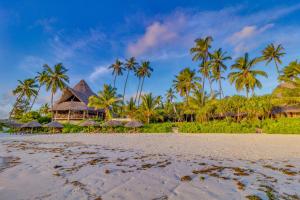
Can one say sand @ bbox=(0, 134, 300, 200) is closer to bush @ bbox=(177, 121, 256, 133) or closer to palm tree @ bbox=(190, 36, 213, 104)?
bush @ bbox=(177, 121, 256, 133)

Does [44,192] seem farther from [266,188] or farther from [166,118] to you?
[166,118]

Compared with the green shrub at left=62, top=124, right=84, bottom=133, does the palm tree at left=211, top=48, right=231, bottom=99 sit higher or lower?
higher

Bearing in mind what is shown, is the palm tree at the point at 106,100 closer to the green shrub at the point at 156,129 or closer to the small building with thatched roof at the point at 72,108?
the small building with thatched roof at the point at 72,108

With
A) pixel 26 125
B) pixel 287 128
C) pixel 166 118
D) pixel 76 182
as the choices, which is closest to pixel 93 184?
pixel 76 182

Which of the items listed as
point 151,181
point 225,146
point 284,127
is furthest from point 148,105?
point 151,181

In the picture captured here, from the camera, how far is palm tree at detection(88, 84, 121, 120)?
26.9 meters

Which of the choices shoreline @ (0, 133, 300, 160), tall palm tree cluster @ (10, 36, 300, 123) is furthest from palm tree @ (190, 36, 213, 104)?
shoreline @ (0, 133, 300, 160)

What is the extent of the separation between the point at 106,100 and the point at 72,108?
624 centimetres

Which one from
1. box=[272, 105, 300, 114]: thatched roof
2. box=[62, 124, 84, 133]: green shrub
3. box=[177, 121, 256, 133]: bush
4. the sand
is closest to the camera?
the sand

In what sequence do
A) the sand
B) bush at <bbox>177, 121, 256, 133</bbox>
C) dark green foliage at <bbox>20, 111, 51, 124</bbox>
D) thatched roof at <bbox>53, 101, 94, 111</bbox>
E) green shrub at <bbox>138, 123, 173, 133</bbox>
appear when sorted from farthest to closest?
thatched roof at <bbox>53, 101, 94, 111</bbox>, dark green foliage at <bbox>20, 111, 51, 124</bbox>, green shrub at <bbox>138, 123, 173, 133</bbox>, bush at <bbox>177, 121, 256, 133</bbox>, the sand

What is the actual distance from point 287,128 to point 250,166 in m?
14.2

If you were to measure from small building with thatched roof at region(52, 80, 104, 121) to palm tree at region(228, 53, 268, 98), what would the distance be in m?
22.1

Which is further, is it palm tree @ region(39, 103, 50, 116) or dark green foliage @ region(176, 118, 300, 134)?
palm tree @ region(39, 103, 50, 116)

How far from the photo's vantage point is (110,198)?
10.5 ft
